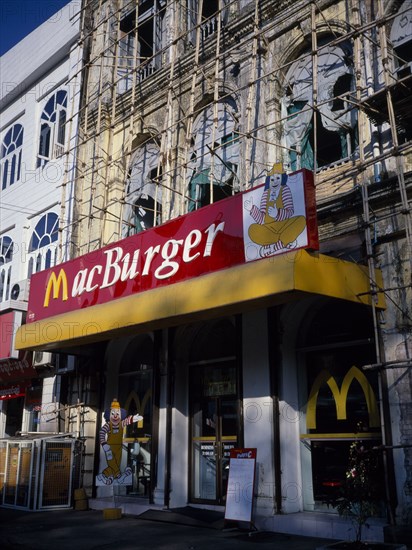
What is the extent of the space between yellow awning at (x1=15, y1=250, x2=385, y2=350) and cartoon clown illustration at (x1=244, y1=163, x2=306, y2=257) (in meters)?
0.40

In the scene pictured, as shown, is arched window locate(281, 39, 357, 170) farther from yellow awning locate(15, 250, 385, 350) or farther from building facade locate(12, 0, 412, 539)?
yellow awning locate(15, 250, 385, 350)

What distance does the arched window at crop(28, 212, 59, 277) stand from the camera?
1875cm

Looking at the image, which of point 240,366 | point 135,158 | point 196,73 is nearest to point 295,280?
point 240,366

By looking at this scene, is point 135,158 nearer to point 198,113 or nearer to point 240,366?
point 198,113

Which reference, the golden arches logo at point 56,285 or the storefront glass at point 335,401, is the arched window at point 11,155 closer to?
the golden arches logo at point 56,285

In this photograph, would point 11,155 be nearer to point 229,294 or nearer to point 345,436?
point 229,294

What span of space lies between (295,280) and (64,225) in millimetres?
10754

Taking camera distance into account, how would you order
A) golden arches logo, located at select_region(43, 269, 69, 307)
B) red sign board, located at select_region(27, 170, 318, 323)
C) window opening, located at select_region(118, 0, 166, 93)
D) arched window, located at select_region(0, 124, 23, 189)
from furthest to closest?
arched window, located at select_region(0, 124, 23, 189) < window opening, located at select_region(118, 0, 166, 93) < golden arches logo, located at select_region(43, 269, 69, 307) < red sign board, located at select_region(27, 170, 318, 323)

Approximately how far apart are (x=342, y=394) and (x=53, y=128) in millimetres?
14366

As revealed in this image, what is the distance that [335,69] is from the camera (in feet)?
41.0

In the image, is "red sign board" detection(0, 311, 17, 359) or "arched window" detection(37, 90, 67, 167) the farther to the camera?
"arched window" detection(37, 90, 67, 167)

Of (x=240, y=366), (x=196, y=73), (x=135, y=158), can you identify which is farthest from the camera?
(x=135, y=158)

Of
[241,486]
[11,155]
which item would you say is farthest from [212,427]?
[11,155]

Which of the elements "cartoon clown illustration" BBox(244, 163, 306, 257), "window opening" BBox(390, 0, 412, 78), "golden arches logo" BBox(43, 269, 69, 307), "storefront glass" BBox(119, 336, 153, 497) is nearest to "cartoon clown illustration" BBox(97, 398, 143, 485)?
"storefront glass" BBox(119, 336, 153, 497)
